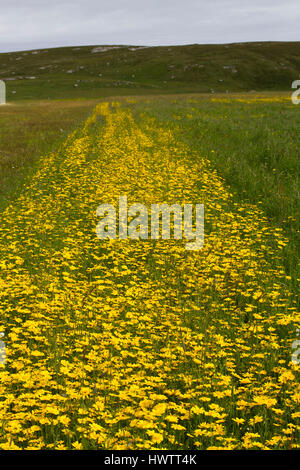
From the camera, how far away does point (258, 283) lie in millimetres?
6945

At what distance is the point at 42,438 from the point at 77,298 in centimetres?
292

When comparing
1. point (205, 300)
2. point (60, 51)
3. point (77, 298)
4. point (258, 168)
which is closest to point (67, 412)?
point (77, 298)

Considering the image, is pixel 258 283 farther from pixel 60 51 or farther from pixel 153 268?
pixel 60 51

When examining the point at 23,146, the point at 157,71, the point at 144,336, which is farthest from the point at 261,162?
the point at 157,71

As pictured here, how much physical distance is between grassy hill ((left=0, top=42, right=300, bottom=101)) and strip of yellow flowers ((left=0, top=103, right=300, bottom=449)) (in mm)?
75085

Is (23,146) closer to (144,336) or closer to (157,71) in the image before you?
(144,336)

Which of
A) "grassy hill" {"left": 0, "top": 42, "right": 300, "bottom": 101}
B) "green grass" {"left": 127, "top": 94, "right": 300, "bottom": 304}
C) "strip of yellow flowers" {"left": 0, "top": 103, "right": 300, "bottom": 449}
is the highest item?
"grassy hill" {"left": 0, "top": 42, "right": 300, "bottom": 101}

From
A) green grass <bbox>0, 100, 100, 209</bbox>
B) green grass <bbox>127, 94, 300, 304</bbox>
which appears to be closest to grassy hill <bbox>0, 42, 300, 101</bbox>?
green grass <bbox>0, 100, 100, 209</bbox>

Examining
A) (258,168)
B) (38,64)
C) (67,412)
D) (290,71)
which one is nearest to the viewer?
(67,412)

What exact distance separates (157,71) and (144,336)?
365 ft

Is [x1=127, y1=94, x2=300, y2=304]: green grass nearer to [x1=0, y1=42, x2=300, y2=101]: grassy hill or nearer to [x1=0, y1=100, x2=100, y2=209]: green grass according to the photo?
[x1=0, y1=100, x2=100, y2=209]: green grass

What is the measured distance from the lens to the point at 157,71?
108 metres

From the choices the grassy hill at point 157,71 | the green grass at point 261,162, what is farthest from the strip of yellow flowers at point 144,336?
the grassy hill at point 157,71

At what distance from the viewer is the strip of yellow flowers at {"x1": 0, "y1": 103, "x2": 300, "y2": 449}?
3.81 meters
